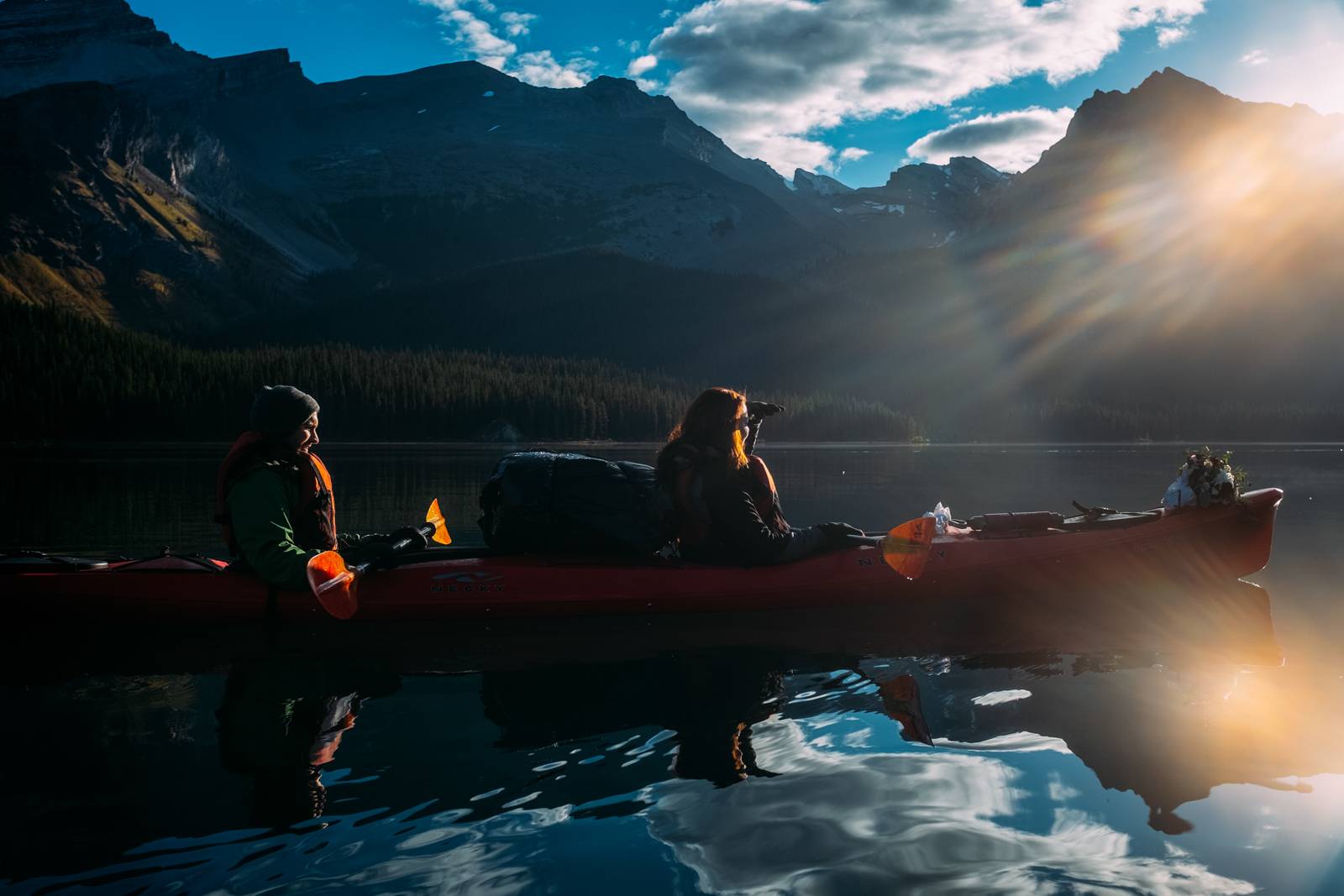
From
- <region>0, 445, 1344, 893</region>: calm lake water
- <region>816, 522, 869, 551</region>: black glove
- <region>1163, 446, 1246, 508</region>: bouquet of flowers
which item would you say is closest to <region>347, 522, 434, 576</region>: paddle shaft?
<region>0, 445, 1344, 893</region>: calm lake water

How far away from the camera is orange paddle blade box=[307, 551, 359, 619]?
23.9 feet

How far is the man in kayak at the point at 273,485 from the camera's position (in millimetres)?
7461

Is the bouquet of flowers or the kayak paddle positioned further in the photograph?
the bouquet of flowers

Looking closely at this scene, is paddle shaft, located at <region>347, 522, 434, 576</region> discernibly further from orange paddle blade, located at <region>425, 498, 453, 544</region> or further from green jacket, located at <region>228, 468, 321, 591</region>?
green jacket, located at <region>228, 468, 321, 591</region>

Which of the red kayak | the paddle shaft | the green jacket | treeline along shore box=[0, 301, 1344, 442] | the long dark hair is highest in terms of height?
treeline along shore box=[0, 301, 1344, 442]

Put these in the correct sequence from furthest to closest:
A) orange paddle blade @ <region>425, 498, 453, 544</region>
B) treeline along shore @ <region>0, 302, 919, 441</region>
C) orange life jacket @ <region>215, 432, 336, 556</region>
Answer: treeline along shore @ <region>0, 302, 919, 441</region>
orange paddle blade @ <region>425, 498, 453, 544</region>
orange life jacket @ <region>215, 432, 336, 556</region>

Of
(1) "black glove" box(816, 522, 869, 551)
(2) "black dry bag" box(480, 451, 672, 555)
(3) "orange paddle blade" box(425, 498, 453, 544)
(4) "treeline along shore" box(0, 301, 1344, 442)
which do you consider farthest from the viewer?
(4) "treeline along shore" box(0, 301, 1344, 442)

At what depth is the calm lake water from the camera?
4637 millimetres

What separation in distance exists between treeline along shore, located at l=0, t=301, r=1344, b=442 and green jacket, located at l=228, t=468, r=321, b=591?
88.5 metres

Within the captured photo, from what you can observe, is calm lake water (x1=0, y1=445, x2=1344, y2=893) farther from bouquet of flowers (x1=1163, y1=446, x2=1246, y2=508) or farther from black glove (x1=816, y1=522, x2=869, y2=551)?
bouquet of flowers (x1=1163, y1=446, x2=1246, y2=508)

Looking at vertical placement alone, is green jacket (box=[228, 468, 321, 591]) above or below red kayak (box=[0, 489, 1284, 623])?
above

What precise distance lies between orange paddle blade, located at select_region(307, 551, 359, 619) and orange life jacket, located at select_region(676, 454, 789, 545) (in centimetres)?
306

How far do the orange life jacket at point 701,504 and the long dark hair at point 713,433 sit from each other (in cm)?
17

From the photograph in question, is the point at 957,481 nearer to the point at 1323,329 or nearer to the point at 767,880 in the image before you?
the point at 767,880
